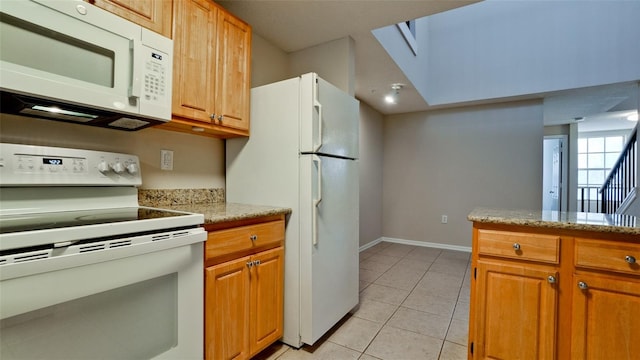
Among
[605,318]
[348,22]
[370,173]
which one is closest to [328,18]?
[348,22]

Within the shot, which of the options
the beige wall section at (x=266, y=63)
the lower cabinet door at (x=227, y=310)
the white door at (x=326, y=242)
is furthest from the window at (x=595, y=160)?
the lower cabinet door at (x=227, y=310)

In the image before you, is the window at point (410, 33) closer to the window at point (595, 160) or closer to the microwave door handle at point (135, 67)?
the microwave door handle at point (135, 67)

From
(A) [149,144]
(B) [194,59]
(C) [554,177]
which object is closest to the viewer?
(B) [194,59]

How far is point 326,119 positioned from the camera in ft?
5.95

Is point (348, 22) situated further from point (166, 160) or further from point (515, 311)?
point (515, 311)

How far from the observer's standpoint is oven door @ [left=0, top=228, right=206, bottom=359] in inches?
31.3

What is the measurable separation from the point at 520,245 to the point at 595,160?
28.1ft

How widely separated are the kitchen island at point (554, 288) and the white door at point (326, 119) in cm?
95

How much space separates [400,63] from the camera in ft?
9.70

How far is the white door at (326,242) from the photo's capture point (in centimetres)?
169

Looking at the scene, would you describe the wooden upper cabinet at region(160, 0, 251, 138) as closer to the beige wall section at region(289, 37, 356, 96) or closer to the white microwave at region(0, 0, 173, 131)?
the white microwave at region(0, 0, 173, 131)

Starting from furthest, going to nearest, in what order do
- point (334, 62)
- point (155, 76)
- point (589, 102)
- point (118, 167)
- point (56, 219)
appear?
1. point (589, 102)
2. point (334, 62)
3. point (118, 167)
4. point (155, 76)
5. point (56, 219)

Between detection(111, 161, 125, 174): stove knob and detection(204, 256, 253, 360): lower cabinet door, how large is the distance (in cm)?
69

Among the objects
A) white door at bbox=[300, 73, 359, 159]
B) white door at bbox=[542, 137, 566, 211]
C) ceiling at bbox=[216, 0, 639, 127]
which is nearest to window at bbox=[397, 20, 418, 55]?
ceiling at bbox=[216, 0, 639, 127]
